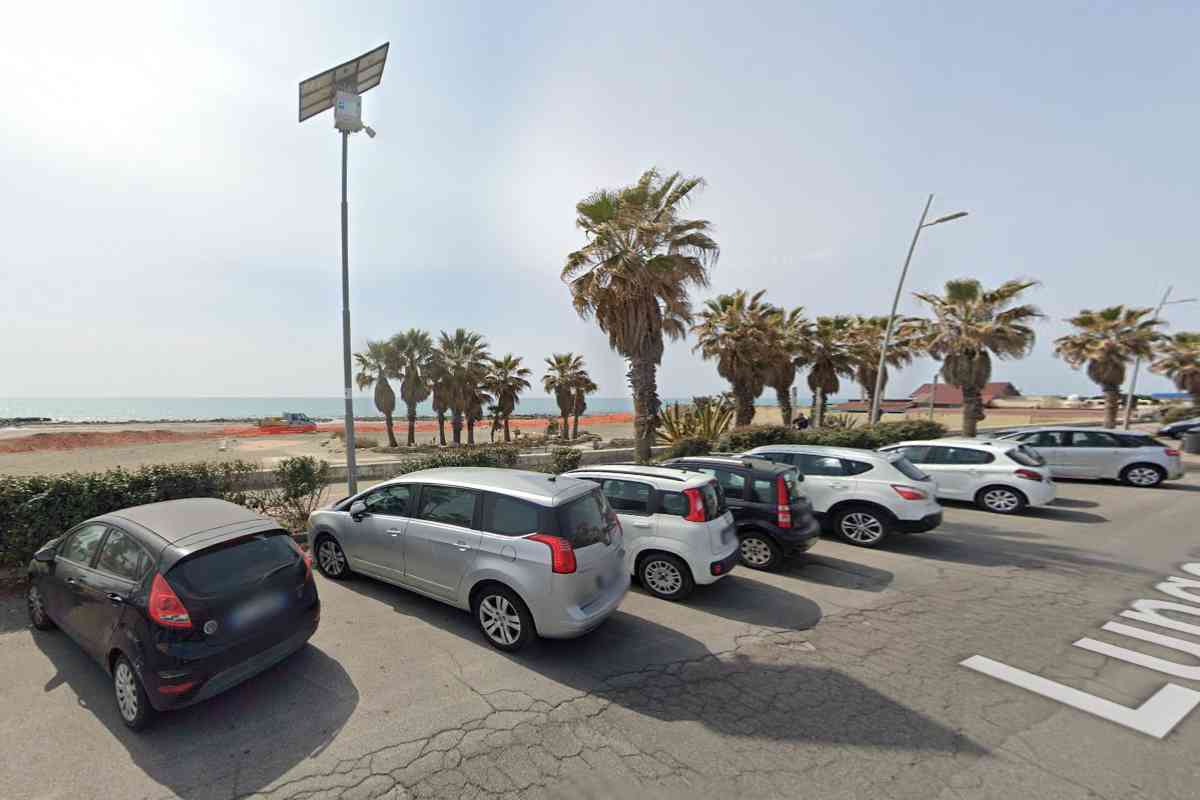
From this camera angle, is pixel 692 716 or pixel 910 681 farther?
pixel 910 681

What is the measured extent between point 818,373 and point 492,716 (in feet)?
78.2

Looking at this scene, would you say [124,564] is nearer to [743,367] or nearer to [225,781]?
[225,781]

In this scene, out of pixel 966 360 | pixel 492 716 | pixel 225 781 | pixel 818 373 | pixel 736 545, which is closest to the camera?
pixel 225 781

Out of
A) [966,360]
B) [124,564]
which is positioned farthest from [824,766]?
[966,360]

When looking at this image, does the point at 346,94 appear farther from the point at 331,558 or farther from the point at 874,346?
the point at 874,346

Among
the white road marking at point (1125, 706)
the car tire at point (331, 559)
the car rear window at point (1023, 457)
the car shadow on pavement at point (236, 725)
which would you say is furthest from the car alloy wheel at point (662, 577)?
the car rear window at point (1023, 457)

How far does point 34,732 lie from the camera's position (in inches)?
138

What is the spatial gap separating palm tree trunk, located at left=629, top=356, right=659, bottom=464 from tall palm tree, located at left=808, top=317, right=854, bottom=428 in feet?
43.9

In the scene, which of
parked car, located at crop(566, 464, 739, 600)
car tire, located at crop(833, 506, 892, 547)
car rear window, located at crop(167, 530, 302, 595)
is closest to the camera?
car rear window, located at crop(167, 530, 302, 595)

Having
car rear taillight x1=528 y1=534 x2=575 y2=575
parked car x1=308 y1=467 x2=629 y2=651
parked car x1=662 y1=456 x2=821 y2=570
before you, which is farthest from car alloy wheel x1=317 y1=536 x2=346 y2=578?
parked car x1=662 y1=456 x2=821 y2=570

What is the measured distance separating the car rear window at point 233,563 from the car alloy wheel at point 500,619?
1743 mm

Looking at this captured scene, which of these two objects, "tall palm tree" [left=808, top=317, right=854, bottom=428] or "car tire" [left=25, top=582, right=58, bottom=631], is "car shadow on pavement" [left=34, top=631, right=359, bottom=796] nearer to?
"car tire" [left=25, top=582, right=58, bottom=631]

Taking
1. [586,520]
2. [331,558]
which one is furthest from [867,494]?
[331,558]

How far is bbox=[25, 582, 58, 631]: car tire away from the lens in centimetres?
475
